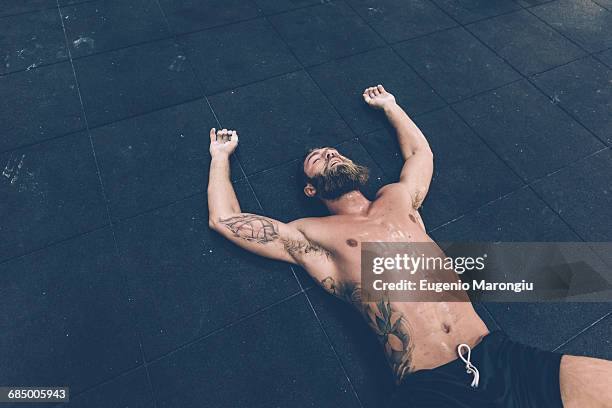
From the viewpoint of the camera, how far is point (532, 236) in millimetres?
3797

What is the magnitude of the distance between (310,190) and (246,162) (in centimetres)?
91

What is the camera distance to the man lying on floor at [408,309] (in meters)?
2.59

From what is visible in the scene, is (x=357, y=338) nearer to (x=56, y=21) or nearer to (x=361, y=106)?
(x=361, y=106)

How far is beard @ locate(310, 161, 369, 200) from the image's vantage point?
351 centimetres

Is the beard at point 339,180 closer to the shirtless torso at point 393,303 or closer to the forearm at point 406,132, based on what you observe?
the shirtless torso at point 393,303

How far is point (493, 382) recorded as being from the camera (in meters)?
2.65

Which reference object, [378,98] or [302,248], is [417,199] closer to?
[302,248]

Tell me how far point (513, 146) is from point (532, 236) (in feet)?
3.89

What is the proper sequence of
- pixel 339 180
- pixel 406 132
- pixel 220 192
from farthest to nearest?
1. pixel 406 132
2. pixel 220 192
3. pixel 339 180

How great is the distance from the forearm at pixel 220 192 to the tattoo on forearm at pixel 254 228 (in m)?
0.15

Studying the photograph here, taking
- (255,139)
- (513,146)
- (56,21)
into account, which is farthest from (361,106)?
(56,21)

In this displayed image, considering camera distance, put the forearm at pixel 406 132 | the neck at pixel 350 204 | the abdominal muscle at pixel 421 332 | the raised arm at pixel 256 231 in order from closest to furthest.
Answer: the abdominal muscle at pixel 421 332 → the raised arm at pixel 256 231 → the neck at pixel 350 204 → the forearm at pixel 406 132

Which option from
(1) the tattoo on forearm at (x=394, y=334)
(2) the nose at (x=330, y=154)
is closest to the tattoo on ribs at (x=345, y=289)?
(1) the tattoo on forearm at (x=394, y=334)

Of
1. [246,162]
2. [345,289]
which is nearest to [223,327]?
[345,289]
